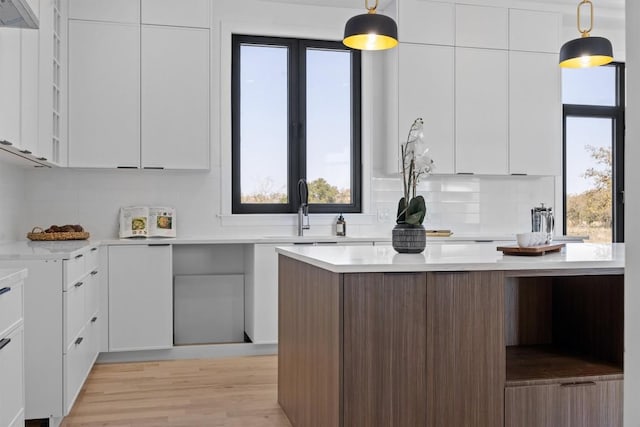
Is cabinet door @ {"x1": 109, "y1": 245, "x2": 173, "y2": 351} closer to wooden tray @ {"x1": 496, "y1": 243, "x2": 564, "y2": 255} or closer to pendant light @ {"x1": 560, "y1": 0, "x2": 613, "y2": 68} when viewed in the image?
wooden tray @ {"x1": 496, "y1": 243, "x2": 564, "y2": 255}

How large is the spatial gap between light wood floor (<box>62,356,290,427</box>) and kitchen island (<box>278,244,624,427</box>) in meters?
0.84

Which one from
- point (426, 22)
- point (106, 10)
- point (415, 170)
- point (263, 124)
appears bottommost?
point (415, 170)

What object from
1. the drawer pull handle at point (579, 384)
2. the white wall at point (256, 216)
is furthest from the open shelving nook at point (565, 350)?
the white wall at point (256, 216)

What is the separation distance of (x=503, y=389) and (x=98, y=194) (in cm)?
359

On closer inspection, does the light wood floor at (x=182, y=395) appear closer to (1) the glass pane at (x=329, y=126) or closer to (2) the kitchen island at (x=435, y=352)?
(2) the kitchen island at (x=435, y=352)

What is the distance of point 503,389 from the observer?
237cm

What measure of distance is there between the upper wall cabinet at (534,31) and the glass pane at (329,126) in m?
1.47

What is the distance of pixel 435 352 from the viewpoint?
7.55 ft

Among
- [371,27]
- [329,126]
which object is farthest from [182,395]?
[329,126]

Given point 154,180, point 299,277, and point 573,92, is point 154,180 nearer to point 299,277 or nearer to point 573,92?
point 299,277

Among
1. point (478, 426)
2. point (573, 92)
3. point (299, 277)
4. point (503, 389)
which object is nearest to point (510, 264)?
point (503, 389)

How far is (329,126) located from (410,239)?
2818mm

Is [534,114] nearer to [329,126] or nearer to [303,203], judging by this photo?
[329,126]

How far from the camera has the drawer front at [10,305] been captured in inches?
79.1
